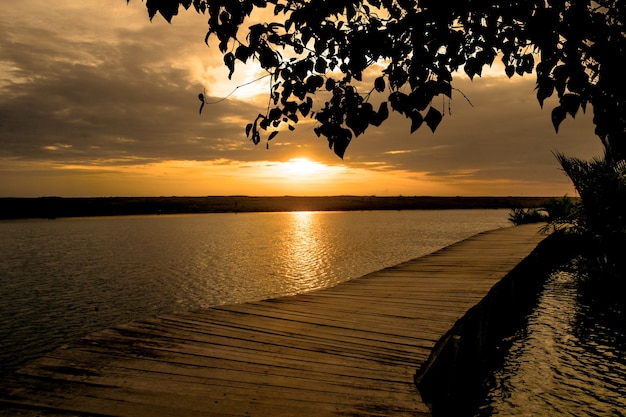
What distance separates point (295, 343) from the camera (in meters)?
4.45

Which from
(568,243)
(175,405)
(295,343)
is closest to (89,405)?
(175,405)

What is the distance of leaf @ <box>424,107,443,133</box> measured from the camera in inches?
90.3

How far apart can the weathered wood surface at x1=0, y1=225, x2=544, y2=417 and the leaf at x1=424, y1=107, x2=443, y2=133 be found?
192 cm

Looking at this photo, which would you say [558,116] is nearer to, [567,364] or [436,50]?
[436,50]

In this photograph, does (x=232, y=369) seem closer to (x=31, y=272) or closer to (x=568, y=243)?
(x=31, y=272)

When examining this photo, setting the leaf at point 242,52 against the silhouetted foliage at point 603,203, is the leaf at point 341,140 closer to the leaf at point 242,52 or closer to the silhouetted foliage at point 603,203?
the leaf at point 242,52

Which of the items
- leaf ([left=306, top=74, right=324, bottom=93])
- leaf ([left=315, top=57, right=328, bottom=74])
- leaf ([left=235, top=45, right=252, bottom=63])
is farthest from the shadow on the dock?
leaf ([left=235, top=45, right=252, bottom=63])

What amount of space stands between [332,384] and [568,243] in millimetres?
20000

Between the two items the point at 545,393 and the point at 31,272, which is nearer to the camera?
the point at 545,393

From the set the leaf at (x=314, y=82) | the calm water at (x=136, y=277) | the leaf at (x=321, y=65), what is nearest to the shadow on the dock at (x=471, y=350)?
the leaf at (x=314, y=82)

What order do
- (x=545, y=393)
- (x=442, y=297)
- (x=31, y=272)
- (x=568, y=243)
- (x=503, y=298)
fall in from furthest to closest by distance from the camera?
(x=568, y=243), (x=31, y=272), (x=503, y=298), (x=442, y=297), (x=545, y=393)

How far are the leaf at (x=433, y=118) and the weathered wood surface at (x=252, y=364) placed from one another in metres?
1.92

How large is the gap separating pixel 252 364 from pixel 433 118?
8.54 ft

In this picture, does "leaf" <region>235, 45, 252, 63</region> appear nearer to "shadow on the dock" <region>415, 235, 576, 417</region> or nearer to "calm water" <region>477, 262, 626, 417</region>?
"shadow on the dock" <region>415, 235, 576, 417</region>
